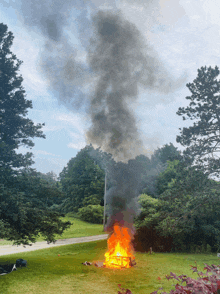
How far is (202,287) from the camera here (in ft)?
8.10

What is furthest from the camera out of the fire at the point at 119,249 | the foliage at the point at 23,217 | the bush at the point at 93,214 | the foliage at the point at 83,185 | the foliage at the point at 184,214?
the foliage at the point at 83,185

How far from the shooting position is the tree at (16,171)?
36.4ft

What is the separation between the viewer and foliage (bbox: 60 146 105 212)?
59.9 m

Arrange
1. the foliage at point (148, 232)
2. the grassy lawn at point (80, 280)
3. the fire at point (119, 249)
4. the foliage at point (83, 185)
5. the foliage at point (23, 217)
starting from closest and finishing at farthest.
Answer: the grassy lawn at point (80, 280) → the foliage at point (23, 217) → the fire at point (119, 249) → the foliage at point (148, 232) → the foliage at point (83, 185)

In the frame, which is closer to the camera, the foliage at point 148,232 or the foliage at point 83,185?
the foliage at point 148,232

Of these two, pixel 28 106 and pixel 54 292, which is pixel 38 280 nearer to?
pixel 54 292

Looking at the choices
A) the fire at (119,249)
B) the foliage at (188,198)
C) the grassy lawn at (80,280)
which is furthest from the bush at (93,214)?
the grassy lawn at (80,280)

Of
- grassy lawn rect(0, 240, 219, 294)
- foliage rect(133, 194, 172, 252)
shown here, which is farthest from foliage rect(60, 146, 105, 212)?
grassy lawn rect(0, 240, 219, 294)

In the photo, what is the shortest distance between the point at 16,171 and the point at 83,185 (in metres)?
49.3

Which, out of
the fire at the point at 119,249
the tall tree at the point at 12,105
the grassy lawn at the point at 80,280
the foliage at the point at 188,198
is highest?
the tall tree at the point at 12,105

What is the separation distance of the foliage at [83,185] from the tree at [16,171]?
4121 cm

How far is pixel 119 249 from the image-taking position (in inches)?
525

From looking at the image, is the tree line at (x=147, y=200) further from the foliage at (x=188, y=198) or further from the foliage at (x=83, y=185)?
the foliage at (x=83, y=185)

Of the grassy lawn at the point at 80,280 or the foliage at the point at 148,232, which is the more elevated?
the foliage at the point at 148,232
